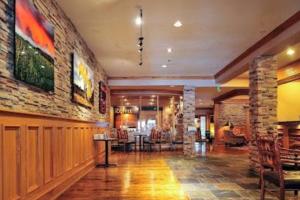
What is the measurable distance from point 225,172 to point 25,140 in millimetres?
5086

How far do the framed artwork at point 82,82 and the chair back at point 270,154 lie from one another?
3.51 m

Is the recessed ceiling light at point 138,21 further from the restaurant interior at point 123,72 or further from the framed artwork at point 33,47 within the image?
the framed artwork at point 33,47

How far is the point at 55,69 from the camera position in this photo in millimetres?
4891

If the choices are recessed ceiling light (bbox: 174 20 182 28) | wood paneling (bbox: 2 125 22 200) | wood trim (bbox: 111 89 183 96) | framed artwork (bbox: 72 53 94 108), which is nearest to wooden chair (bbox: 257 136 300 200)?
recessed ceiling light (bbox: 174 20 182 28)

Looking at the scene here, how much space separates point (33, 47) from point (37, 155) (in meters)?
1.35

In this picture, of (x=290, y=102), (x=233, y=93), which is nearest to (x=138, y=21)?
(x=290, y=102)

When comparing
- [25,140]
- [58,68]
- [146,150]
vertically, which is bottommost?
[146,150]

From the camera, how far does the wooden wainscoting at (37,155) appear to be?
3131 millimetres

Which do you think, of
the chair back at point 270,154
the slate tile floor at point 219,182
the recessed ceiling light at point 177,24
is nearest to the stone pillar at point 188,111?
the slate tile floor at point 219,182

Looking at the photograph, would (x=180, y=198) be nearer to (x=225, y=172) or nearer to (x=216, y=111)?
(x=225, y=172)

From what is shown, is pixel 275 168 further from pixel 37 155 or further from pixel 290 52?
pixel 290 52

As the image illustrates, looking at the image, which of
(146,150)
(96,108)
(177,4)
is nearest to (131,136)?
(146,150)

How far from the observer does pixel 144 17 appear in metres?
5.49

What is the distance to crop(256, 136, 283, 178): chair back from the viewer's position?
3.79 metres
